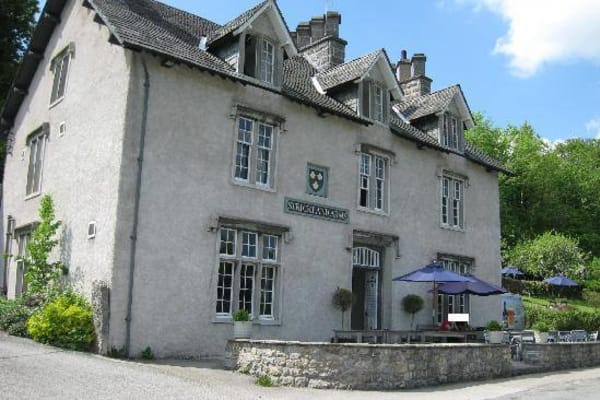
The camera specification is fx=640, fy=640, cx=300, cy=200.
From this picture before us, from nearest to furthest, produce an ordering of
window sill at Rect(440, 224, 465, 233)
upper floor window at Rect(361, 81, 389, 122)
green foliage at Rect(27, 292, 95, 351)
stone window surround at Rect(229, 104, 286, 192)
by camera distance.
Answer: green foliage at Rect(27, 292, 95, 351), stone window surround at Rect(229, 104, 286, 192), upper floor window at Rect(361, 81, 389, 122), window sill at Rect(440, 224, 465, 233)

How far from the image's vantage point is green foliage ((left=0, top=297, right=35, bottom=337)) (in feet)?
51.0

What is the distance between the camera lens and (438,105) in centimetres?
2398

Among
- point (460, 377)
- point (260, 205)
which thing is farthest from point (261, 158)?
point (460, 377)

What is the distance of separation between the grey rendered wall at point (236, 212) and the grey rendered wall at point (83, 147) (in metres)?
0.89

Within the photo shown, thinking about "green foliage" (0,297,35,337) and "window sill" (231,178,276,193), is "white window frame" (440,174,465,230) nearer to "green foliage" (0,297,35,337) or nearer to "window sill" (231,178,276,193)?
"window sill" (231,178,276,193)

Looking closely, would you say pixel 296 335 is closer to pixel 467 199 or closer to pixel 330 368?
pixel 330 368

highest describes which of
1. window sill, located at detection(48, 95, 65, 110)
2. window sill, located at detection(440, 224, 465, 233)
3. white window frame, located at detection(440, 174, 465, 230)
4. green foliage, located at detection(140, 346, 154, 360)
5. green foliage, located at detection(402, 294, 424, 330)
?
window sill, located at detection(48, 95, 65, 110)

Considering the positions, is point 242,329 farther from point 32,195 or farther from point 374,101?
point 374,101

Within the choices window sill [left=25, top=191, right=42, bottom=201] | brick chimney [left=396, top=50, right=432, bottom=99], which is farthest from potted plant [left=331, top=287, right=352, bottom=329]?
brick chimney [left=396, top=50, right=432, bottom=99]

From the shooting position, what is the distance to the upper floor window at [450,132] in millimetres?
23984

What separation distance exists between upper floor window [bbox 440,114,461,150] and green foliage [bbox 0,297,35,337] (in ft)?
49.8

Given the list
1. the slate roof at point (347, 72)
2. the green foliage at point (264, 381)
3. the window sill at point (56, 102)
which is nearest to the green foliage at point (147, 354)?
the green foliage at point (264, 381)

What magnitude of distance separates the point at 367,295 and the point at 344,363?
28.4 ft

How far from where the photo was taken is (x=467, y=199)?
974 inches
